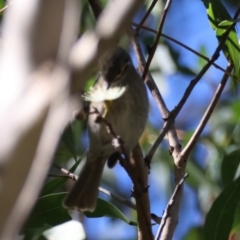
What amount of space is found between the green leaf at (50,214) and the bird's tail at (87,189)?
0.06 meters

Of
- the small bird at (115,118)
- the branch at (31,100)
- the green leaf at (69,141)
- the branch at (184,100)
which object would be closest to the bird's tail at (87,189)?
the small bird at (115,118)

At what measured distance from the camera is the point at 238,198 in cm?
205

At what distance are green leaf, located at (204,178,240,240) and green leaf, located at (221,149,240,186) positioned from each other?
302 mm

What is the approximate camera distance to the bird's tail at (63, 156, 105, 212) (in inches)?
77.3

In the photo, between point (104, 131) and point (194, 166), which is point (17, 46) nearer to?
point (104, 131)

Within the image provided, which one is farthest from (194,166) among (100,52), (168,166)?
(100,52)

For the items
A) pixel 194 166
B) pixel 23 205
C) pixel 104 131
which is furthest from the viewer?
pixel 194 166

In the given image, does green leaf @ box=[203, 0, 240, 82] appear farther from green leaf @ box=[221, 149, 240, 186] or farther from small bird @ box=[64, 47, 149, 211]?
green leaf @ box=[221, 149, 240, 186]

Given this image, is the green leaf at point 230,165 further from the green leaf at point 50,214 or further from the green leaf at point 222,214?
the green leaf at point 50,214

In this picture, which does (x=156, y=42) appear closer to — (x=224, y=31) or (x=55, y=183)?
(x=224, y=31)

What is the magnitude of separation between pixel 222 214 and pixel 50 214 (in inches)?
21.6

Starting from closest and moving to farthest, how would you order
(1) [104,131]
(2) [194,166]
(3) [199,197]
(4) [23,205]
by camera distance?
1. (4) [23,205]
2. (1) [104,131]
3. (2) [194,166]
4. (3) [199,197]

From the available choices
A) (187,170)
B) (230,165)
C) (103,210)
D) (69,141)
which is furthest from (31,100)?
(187,170)

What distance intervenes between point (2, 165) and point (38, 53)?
0.13 m
